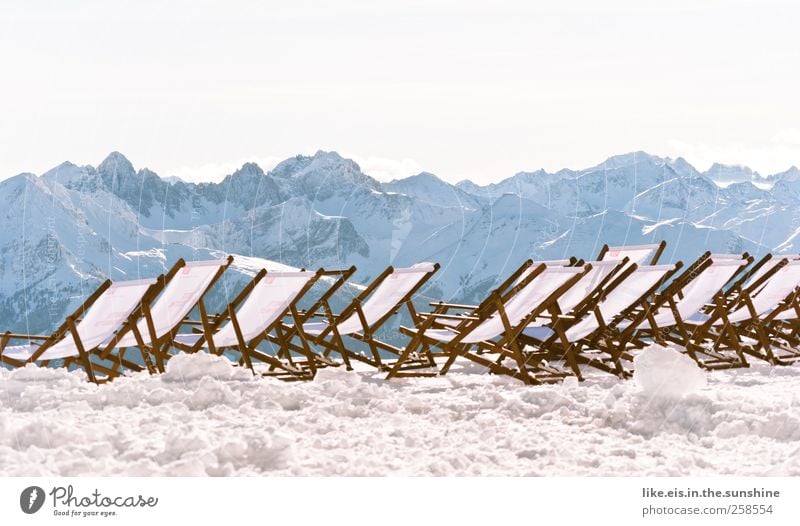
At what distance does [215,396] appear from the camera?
220 inches

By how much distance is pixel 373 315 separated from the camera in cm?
762

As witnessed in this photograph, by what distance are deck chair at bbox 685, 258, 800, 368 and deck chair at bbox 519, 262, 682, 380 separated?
949 mm

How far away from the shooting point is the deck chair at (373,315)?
7.51 metres

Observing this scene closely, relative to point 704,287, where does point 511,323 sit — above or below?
below

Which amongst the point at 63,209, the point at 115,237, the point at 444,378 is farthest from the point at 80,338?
the point at 115,237

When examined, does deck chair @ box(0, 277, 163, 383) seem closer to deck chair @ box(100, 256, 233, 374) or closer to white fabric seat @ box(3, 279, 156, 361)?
white fabric seat @ box(3, 279, 156, 361)

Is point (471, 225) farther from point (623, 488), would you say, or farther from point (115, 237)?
point (623, 488)

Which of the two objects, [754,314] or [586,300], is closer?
[586,300]

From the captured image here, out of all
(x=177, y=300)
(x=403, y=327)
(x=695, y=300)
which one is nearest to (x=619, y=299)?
(x=695, y=300)

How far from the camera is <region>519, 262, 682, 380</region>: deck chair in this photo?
23.1ft

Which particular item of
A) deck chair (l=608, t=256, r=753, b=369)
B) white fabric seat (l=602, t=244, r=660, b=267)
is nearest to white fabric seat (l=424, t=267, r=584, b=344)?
deck chair (l=608, t=256, r=753, b=369)

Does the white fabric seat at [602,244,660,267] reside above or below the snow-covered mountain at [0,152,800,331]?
above

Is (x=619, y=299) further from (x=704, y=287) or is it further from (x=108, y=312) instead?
(x=108, y=312)

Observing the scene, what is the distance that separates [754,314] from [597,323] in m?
1.80
